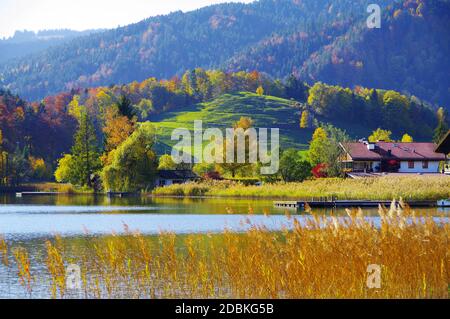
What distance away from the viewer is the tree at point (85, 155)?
93.1 m

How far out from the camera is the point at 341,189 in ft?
223

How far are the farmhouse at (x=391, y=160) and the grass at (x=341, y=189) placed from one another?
88.1ft

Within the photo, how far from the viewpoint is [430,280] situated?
1596 centimetres

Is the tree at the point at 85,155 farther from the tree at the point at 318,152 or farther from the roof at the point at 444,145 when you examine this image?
the roof at the point at 444,145

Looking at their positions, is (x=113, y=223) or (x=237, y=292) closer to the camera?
(x=237, y=292)

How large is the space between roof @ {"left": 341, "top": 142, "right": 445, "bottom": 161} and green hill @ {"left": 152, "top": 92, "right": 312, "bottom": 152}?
135 feet

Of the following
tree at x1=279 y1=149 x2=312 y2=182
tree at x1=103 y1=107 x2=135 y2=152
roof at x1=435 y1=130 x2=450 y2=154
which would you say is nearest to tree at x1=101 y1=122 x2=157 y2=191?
tree at x1=103 y1=107 x2=135 y2=152

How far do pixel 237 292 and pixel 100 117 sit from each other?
14240 cm

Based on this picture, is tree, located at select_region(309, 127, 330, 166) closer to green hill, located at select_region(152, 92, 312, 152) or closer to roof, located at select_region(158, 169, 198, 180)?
roof, located at select_region(158, 169, 198, 180)

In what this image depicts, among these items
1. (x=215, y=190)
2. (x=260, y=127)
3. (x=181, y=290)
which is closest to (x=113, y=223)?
(x=181, y=290)

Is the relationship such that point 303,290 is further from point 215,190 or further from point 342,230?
point 215,190

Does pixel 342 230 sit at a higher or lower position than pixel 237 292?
higher

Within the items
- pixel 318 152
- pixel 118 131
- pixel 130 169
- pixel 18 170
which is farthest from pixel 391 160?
pixel 18 170

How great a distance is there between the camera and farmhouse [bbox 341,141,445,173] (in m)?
101
